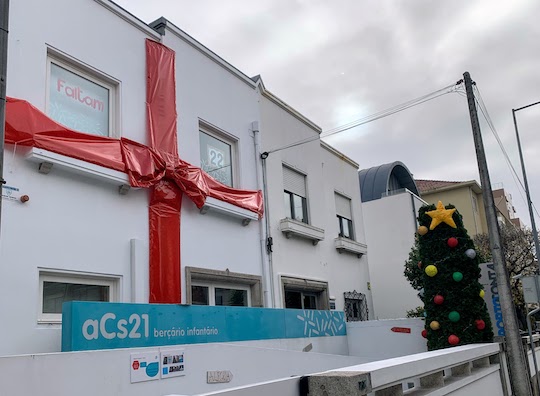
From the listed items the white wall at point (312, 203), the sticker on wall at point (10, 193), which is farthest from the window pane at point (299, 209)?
the sticker on wall at point (10, 193)

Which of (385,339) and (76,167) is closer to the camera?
(76,167)

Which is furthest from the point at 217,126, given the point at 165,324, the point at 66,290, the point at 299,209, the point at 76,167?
the point at 165,324

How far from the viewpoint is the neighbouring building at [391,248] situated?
802 inches

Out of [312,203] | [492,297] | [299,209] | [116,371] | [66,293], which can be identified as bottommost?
[116,371]

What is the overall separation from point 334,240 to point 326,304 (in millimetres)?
2073

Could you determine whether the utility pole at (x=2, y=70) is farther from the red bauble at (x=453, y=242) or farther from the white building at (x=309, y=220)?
the white building at (x=309, y=220)

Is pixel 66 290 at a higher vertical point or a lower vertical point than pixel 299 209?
lower

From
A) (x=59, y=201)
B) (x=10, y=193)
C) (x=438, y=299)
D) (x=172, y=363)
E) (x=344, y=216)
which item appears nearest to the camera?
(x=172, y=363)

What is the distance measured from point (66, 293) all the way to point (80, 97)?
129 inches

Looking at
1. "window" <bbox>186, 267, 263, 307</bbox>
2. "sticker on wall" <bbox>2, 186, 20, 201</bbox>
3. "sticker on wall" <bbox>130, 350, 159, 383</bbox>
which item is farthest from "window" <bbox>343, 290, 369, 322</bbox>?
"sticker on wall" <bbox>2, 186, 20, 201</bbox>

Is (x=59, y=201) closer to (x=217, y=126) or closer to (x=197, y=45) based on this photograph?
(x=217, y=126)

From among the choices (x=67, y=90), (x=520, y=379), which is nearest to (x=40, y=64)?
(x=67, y=90)

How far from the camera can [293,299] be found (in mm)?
13859

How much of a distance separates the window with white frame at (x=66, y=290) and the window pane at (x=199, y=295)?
1.98 meters
